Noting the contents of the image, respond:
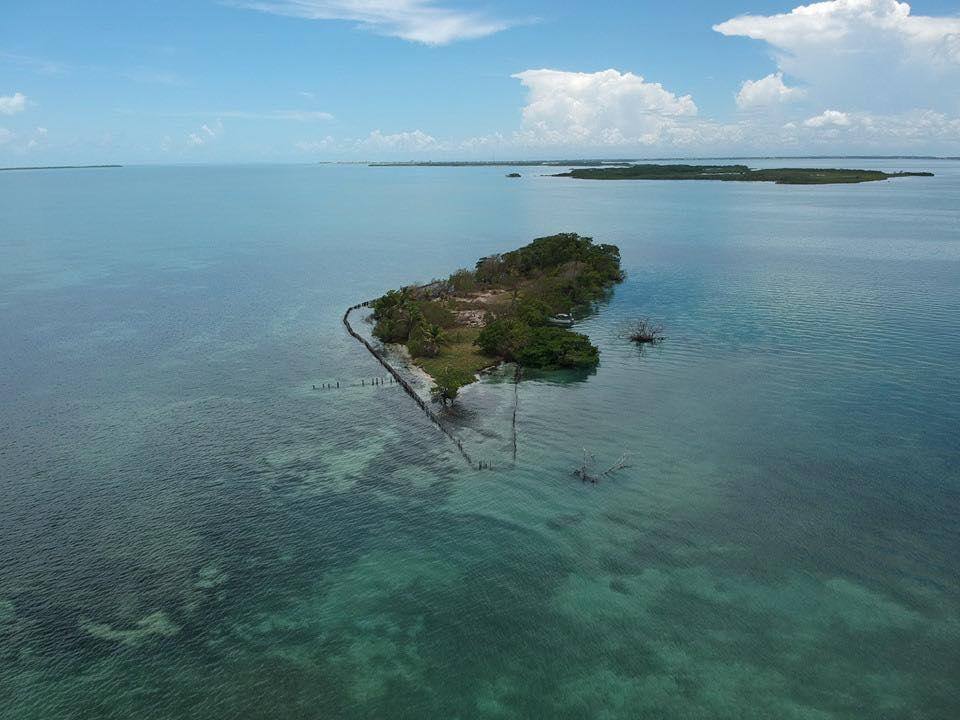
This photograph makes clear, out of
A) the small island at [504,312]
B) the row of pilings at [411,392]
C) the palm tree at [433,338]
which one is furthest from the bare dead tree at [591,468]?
the palm tree at [433,338]

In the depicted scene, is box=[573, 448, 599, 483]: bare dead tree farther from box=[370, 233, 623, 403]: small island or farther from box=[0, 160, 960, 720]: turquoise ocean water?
box=[370, 233, 623, 403]: small island

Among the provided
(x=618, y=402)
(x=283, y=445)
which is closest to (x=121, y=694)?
(x=283, y=445)

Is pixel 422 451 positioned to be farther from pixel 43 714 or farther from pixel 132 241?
pixel 132 241

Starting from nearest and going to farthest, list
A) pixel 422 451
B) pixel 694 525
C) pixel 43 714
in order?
pixel 43 714, pixel 694 525, pixel 422 451

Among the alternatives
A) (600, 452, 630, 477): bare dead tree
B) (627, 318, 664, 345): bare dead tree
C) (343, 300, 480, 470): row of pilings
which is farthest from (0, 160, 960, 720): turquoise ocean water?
(627, 318, 664, 345): bare dead tree

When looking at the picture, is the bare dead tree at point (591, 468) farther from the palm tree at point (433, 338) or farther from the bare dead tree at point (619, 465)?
the palm tree at point (433, 338)

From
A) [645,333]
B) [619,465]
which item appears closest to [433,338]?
[645,333]

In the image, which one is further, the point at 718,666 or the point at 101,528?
the point at 101,528
